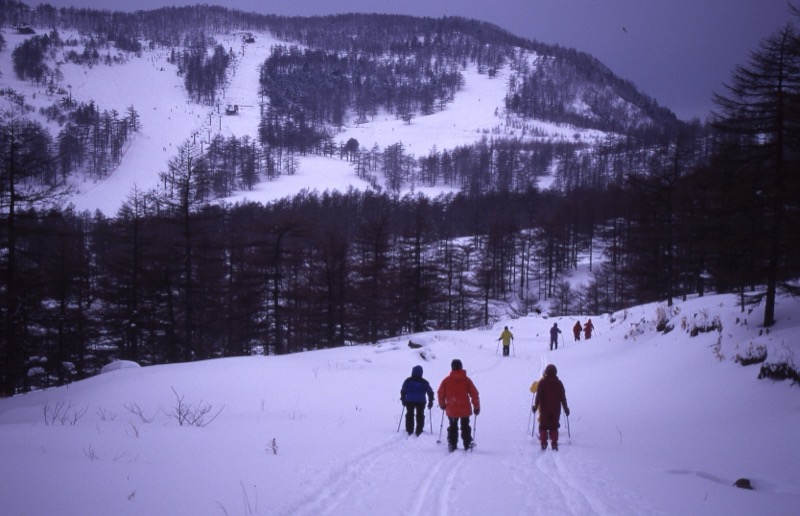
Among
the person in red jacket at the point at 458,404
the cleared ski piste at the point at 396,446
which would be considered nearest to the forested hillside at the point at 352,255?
the cleared ski piste at the point at 396,446

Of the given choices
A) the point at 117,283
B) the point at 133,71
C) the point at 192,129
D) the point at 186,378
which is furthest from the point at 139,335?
the point at 133,71

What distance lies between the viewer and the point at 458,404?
25.5 feet

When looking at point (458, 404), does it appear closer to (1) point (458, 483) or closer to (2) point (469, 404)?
(2) point (469, 404)

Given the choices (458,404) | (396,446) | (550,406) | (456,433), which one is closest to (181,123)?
(396,446)

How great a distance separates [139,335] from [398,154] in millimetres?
113226

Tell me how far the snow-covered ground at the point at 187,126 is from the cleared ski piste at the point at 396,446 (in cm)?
8898

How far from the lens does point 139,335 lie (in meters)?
26.1

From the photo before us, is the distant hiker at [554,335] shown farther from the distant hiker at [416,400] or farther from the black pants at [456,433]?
the black pants at [456,433]

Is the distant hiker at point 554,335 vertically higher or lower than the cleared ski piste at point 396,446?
lower

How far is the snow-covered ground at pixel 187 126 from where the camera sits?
10462cm

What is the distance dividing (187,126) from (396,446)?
161266 millimetres

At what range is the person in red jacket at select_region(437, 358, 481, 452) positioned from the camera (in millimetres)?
7719

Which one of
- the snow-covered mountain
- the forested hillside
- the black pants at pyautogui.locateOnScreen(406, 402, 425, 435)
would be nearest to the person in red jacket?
the black pants at pyautogui.locateOnScreen(406, 402, 425, 435)

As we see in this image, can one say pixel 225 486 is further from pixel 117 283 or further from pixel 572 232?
pixel 572 232
